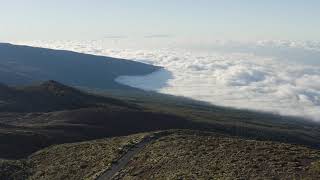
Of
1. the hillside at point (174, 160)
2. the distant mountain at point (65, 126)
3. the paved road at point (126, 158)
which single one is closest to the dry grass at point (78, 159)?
the hillside at point (174, 160)

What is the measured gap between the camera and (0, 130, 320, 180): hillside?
5994 cm

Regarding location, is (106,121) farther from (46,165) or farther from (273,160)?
(273,160)

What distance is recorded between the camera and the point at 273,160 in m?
63.2

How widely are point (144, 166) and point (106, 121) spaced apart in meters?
107

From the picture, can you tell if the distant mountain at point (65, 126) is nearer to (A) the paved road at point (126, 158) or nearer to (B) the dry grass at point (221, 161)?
(A) the paved road at point (126, 158)

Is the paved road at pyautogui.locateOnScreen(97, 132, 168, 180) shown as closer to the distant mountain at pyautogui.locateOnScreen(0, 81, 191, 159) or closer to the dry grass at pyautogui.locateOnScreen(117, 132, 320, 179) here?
the dry grass at pyautogui.locateOnScreen(117, 132, 320, 179)

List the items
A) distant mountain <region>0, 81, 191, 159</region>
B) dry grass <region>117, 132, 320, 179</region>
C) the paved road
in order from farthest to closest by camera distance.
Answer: distant mountain <region>0, 81, 191, 159</region> < the paved road < dry grass <region>117, 132, 320, 179</region>

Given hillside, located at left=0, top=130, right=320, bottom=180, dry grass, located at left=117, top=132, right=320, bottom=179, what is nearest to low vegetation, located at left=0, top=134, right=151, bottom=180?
hillside, located at left=0, top=130, right=320, bottom=180

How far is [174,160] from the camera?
68250 mm

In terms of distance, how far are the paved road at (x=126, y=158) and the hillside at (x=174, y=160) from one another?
12.1 inches

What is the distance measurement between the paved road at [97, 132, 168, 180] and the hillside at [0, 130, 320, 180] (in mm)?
308

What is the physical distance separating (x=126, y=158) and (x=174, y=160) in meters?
8.50

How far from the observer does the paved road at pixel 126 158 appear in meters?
67.4

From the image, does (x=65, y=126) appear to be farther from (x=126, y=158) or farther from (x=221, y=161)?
(x=221, y=161)
